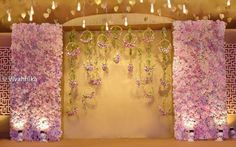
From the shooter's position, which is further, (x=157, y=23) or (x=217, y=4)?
(x=157, y=23)

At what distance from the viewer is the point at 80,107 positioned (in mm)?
8766

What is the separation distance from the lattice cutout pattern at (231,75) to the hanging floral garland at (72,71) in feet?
10.5

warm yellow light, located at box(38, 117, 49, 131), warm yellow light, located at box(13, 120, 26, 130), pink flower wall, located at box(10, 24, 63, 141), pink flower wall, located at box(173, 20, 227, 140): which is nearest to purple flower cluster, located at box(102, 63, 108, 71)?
pink flower wall, located at box(10, 24, 63, 141)

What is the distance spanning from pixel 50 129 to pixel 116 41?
7.68 feet

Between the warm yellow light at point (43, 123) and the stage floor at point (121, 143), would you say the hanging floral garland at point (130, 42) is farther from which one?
the warm yellow light at point (43, 123)

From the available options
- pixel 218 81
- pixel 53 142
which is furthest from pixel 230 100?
pixel 53 142

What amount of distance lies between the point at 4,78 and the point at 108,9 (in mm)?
2718

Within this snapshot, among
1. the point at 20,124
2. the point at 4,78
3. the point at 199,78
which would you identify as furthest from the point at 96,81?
the point at 199,78

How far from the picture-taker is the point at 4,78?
8773 millimetres

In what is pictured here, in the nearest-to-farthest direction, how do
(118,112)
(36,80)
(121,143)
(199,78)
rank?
1. (121,143)
2. (199,78)
3. (36,80)
4. (118,112)

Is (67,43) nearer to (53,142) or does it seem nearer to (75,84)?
(75,84)

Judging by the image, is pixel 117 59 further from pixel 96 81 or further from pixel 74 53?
pixel 74 53

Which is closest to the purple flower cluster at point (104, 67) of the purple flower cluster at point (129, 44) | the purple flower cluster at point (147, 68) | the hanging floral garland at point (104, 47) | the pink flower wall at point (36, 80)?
the hanging floral garland at point (104, 47)

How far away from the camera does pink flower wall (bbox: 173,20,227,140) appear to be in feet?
26.3
